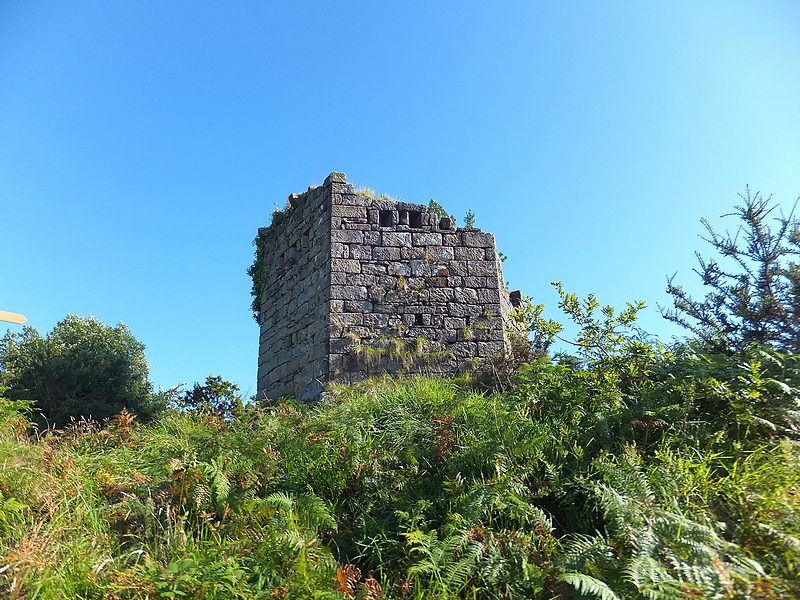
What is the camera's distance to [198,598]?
2.67 m

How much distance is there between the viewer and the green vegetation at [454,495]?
2.75m

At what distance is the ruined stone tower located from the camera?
328 inches

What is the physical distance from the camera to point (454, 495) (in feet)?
12.1

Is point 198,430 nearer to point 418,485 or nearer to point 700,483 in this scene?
point 418,485

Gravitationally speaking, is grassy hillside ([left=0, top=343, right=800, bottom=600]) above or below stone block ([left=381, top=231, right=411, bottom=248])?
below

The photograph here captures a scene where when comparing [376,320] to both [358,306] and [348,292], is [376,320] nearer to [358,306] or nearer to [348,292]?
[358,306]

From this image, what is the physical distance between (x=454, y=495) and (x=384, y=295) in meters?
5.15

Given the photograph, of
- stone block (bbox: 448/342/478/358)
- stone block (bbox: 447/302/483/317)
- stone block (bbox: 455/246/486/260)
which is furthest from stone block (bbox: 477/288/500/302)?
stone block (bbox: 448/342/478/358)

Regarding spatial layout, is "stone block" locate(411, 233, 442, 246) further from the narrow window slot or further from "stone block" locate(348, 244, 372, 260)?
"stone block" locate(348, 244, 372, 260)

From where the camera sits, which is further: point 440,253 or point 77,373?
point 77,373

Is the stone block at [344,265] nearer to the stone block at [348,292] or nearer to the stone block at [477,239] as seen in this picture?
the stone block at [348,292]

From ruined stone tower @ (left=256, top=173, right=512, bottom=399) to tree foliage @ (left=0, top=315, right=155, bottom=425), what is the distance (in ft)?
24.7

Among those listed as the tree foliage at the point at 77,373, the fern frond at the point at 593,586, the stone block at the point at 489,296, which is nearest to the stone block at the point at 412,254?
the stone block at the point at 489,296

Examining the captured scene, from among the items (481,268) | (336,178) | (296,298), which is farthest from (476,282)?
(296,298)
